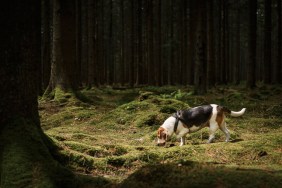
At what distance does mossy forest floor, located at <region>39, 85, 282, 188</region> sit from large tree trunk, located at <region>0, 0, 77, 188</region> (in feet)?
2.01

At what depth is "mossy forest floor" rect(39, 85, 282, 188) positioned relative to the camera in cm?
385

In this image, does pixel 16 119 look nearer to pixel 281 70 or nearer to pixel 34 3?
pixel 34 3

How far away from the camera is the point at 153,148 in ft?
23.8

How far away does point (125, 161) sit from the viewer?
6.34m

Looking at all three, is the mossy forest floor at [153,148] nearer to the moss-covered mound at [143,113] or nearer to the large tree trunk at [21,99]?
the moss-covered mound at [143,113]

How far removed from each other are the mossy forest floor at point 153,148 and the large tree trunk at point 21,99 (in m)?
0.61

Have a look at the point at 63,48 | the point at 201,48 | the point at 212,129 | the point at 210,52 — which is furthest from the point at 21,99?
the point at 210,52

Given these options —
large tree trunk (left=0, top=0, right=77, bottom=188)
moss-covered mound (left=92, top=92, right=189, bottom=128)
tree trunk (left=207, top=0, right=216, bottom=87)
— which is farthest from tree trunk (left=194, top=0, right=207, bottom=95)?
large tree trunk (left=0, top=0, right=77, bottom=188)

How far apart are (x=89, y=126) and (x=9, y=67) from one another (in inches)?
232

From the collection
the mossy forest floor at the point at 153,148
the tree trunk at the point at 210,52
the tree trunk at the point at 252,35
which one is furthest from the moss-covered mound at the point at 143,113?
the tree trunk at the point at 210,52

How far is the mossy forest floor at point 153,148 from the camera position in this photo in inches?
152

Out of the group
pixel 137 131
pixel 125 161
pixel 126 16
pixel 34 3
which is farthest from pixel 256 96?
pixel 126 16

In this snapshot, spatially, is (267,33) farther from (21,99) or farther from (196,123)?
(21,99)

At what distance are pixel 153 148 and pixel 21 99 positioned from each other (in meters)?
2.93
